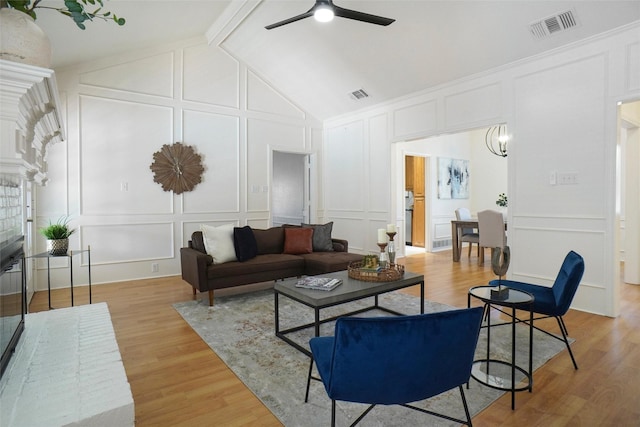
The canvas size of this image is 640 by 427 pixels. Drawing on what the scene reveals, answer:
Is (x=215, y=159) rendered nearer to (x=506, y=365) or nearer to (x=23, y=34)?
(x=23, y=34)

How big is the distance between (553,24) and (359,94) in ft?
9.41

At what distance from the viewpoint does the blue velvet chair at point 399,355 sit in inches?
52.0

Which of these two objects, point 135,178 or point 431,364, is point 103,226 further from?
point 431,364

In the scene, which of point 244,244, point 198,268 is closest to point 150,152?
point 244,244

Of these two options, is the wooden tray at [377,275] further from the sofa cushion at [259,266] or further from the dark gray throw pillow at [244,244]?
the dark gray throw pillow at [244,244]

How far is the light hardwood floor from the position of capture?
185 cm

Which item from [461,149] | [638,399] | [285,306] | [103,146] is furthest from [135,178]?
[461,149]

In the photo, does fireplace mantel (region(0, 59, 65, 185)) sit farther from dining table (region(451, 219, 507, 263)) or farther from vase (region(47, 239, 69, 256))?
dining table (region(451, 219, 507, 263))

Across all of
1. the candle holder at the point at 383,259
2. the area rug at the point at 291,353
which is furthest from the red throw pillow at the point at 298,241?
the candle holder at the point at 383,259

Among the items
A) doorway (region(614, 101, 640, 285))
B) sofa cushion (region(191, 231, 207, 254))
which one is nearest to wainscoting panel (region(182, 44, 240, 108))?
Answer: sofa cushion (region(191, 231, 207, 254))

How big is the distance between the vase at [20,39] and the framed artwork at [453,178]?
764 cm

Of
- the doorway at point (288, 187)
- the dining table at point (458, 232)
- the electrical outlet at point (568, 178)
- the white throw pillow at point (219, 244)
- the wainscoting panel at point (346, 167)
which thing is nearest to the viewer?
the electrical outlet at point (568, 178)

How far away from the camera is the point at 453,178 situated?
8375 mm

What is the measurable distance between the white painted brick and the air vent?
4.90 metres
